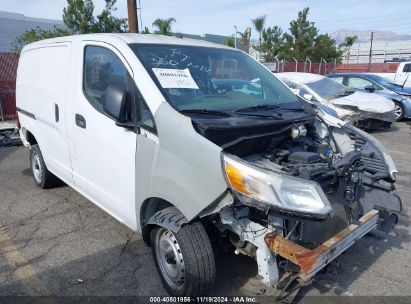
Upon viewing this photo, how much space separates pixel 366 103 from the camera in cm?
936

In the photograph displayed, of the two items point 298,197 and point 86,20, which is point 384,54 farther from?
point 298,197

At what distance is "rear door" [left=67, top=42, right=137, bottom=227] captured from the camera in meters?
3.11

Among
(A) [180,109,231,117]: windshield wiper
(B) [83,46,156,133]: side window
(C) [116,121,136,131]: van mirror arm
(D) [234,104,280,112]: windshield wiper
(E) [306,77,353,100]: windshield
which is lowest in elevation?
(E) [306,77,353,100]: windshield

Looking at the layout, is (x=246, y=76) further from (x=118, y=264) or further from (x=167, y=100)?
(x=118, y=264)

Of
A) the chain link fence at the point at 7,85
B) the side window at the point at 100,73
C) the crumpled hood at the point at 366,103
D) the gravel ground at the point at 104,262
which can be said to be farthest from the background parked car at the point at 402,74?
the side window at the point at 100,73

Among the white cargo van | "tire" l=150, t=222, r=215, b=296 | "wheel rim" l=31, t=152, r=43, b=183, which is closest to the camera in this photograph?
the white cargo van

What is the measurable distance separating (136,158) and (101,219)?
5.65ft

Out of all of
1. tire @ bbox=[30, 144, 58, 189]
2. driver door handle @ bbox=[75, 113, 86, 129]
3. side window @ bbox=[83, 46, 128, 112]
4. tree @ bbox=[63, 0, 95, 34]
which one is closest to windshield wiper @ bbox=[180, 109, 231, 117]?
side window @ bbox=[83, 46, 128, 112]

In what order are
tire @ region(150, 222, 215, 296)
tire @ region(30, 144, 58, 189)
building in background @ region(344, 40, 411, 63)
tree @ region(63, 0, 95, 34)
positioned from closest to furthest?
tire @ region(150, 222, 215, 296) → tire @ region(30, 144, 58, 189) → tree @ region(63, 0, 95, 34) → building in background @ region(344, 40, 411, 63)

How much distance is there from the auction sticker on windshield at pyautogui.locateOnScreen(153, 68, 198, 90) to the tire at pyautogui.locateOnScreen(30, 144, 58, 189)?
271 centimetres

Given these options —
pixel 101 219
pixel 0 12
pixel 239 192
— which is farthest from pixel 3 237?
pixel 0 12

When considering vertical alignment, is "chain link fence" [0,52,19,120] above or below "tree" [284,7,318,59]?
below

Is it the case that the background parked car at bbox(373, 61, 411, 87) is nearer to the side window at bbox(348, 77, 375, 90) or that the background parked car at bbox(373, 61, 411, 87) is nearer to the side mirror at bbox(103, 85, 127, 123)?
the side window at bbox(348, 77, 375, 90)

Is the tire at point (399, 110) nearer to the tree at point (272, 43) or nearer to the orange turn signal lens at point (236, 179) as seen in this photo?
the orange turn signal lens at point (236, 179)
